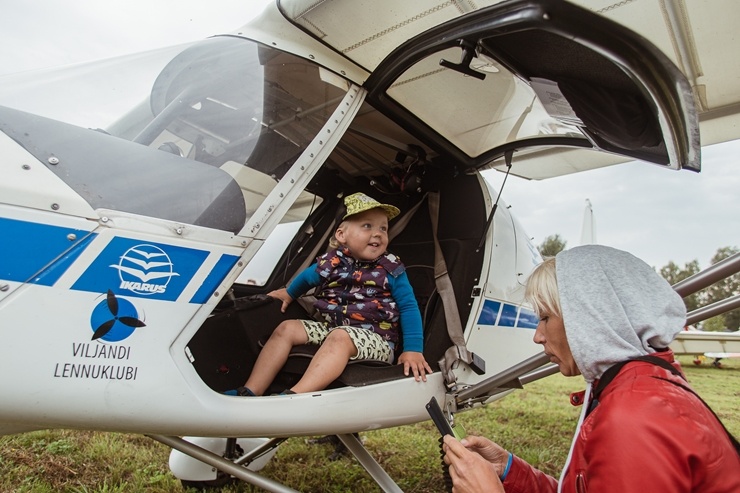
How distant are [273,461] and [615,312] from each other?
297 centimetres

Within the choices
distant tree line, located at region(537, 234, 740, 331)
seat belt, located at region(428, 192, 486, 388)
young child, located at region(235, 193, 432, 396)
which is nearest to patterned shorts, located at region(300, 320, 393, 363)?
young child, located at region(235, 193, 432, 396)

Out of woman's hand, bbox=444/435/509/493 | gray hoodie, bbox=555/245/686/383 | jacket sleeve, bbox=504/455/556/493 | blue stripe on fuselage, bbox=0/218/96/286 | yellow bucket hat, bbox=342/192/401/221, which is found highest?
yellow bucket hat, bbox=342/192/401/221

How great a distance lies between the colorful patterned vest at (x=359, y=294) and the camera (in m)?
2.44

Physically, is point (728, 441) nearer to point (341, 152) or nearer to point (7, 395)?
point (7, 395)

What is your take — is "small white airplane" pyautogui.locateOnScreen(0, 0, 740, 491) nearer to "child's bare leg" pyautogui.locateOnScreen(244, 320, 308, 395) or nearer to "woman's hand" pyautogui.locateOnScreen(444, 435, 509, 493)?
"child's bare leg" pyautogui.locateOnScreen(244, 320, 308, 395)

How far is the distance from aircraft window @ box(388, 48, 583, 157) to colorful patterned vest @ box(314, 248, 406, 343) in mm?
882

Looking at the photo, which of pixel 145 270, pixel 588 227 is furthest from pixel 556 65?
pixel 588 227

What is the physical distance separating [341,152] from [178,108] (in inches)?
65.2

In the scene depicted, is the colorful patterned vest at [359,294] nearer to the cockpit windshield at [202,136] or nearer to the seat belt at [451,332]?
the seat belt at [451,332]

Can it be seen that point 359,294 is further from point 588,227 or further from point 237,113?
point 588,227

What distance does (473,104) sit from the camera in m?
2.68

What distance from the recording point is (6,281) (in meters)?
1.26

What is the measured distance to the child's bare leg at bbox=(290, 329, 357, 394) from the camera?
6.45 feet

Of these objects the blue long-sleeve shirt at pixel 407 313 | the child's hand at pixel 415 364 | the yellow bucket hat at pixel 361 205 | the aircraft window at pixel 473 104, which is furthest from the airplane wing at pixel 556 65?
the child's hand at pixel 415 364
